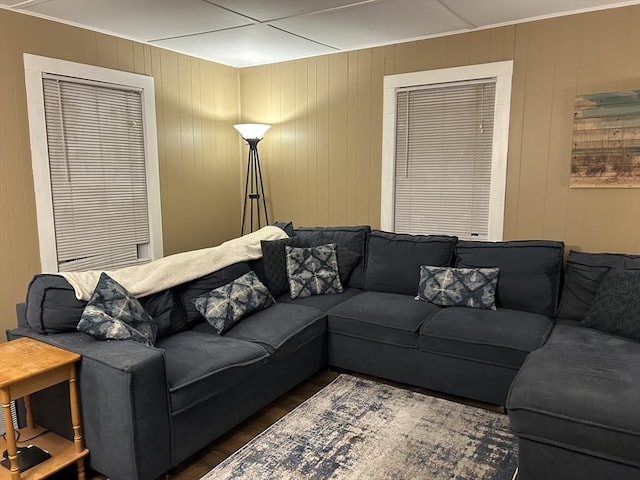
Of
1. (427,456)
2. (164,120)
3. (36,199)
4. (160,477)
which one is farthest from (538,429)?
(164,120)

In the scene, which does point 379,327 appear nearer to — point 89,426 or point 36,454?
point 89,426

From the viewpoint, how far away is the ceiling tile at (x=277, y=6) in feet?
9.86

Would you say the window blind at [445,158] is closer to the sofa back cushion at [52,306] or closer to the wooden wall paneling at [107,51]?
the wooden wall paneling at [107,51]

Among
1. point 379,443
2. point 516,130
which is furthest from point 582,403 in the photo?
point 516,130

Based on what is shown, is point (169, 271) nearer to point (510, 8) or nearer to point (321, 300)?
point (321, 300)

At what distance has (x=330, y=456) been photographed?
2438 millimetres

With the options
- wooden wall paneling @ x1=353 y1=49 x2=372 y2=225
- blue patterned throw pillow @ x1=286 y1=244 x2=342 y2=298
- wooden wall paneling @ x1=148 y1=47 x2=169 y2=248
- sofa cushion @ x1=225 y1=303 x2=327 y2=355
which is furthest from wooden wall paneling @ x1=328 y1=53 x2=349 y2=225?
wooden wall paneling @ x1=148 y1=47 x2=169 y2=248

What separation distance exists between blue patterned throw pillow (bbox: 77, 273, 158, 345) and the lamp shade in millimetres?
2292

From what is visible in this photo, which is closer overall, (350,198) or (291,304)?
(291,304)

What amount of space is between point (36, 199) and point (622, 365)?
371 centimetres

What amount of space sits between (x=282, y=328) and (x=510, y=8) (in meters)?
2.62

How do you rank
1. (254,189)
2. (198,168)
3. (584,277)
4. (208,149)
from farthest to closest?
(254,189) < (208,149) < (198,168) < (584,277)

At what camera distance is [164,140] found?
4246 mm

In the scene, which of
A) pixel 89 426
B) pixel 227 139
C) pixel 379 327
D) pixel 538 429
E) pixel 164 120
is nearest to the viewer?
pixel 538 429
